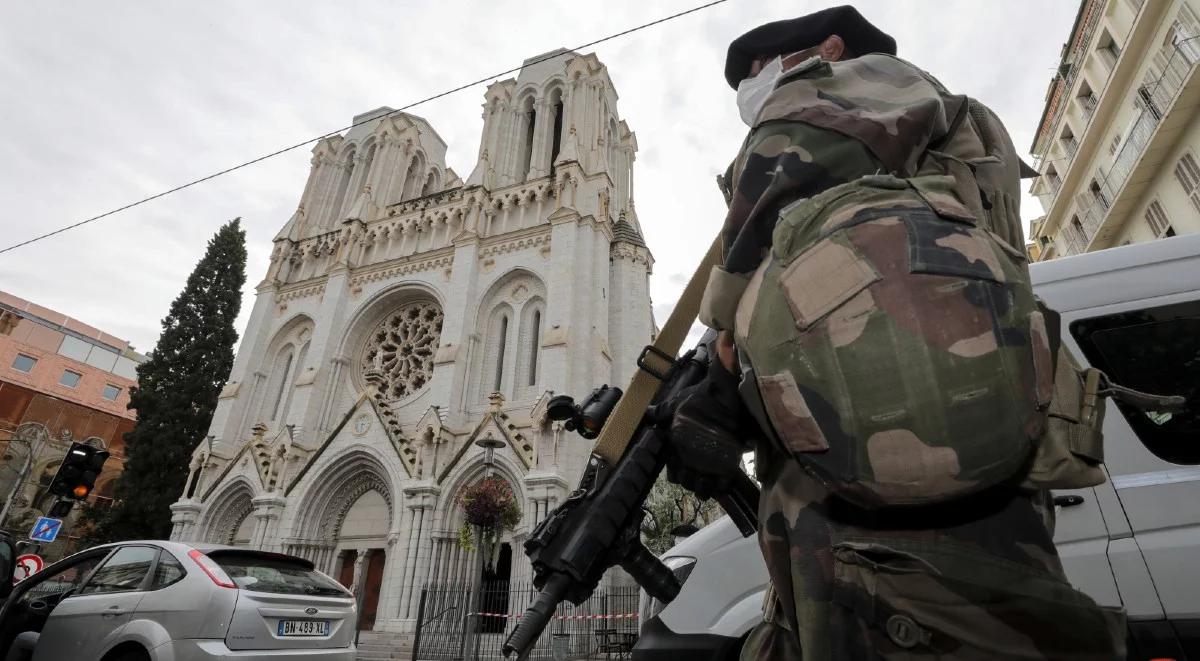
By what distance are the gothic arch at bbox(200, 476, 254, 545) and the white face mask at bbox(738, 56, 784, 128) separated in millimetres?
20350

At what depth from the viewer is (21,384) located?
1299 inches

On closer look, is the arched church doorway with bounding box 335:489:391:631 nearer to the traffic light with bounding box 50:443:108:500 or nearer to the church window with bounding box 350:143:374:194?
the traffic light with bounding box 50:443:108:500

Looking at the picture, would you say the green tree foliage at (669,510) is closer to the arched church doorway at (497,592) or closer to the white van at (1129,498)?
the arched church doorway at (497,592)

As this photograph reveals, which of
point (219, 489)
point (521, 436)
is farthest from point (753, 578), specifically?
point (219, 489)

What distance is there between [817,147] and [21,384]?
154 ft

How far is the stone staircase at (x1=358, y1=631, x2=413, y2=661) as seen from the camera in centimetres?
1216

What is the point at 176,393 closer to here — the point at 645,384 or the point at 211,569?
the point at 211,569

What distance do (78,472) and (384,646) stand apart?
23.2 ft

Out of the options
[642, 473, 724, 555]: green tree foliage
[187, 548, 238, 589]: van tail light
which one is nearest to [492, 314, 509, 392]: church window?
[642, 473, 724, 555]: green tree foliage

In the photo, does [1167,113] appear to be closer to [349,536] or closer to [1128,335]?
[1128,335]

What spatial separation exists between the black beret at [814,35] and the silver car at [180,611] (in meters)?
4.74

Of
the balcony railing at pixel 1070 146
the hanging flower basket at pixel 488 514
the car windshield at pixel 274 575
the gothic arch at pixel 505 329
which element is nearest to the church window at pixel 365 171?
the gothic arch at pixel 505 329

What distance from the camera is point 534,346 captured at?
1886cm

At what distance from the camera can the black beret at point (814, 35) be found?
1.81 meters
